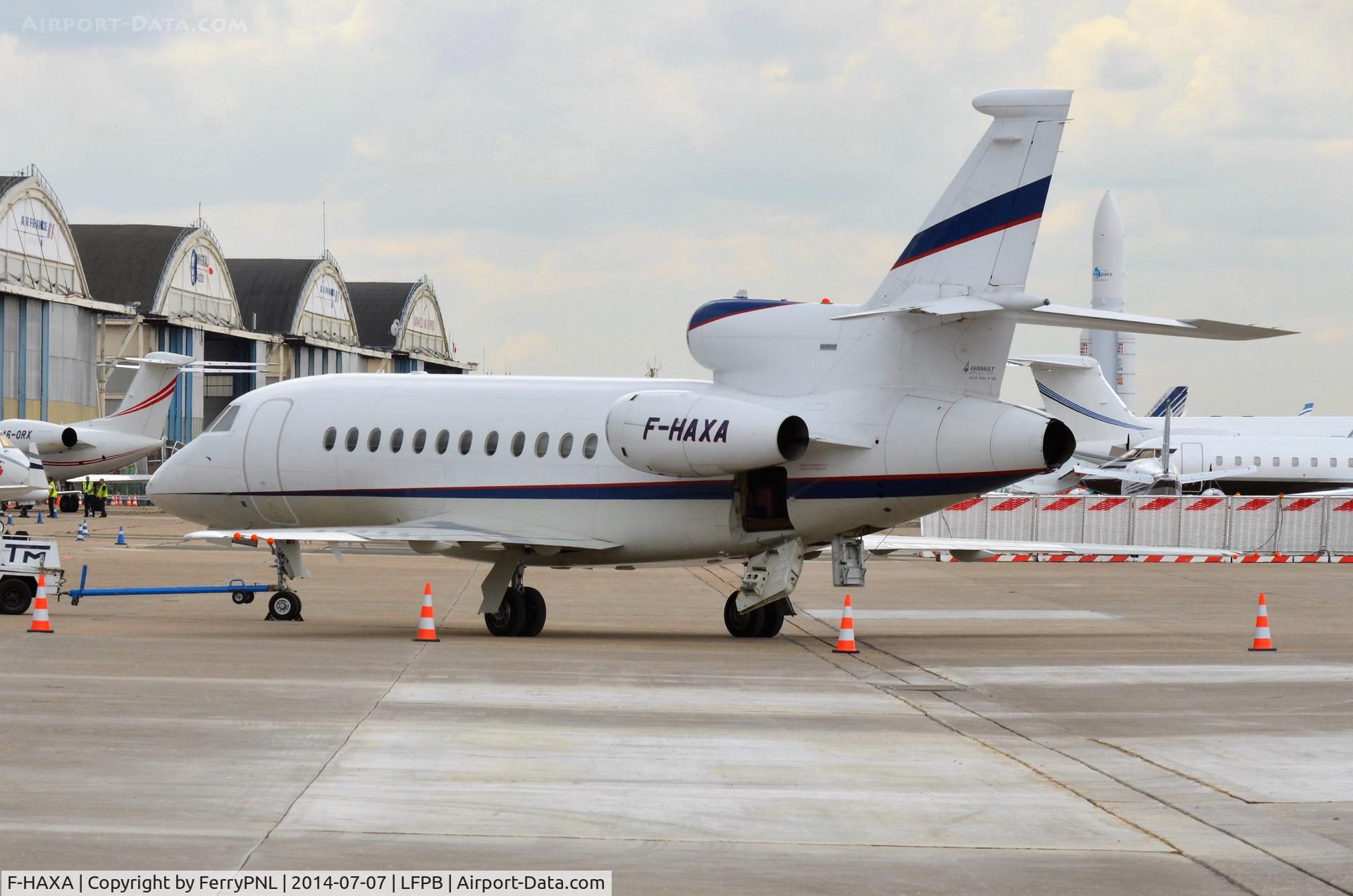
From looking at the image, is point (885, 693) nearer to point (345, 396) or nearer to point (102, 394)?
point (345, 396)

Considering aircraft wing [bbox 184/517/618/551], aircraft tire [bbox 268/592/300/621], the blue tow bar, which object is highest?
aircraft wing [bbox 184/517/618/551]

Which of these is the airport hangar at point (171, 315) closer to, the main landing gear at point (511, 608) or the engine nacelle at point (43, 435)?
the engine nacelle at point (43, 435)

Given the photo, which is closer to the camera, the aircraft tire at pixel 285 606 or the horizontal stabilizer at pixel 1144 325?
the horizontal stabilizer at pixel 1144 325

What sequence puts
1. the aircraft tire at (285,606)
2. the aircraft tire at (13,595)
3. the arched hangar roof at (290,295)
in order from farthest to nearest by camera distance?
the arched hangar roof at (290,295) < the aircraft tire at (285,606) < the aircraft tire at (13,595)

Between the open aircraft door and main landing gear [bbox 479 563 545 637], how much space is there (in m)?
3.59

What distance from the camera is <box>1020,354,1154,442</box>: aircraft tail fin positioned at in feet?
186

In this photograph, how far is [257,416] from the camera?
22.4 m

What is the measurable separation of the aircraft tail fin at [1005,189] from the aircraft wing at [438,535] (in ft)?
17.8

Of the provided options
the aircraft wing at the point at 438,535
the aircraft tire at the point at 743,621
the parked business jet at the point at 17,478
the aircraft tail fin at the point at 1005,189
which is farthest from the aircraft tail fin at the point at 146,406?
the aircraft tail fin at the point at 1005,189

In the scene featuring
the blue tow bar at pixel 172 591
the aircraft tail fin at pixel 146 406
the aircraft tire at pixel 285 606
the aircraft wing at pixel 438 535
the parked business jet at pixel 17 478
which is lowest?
the aircraft tire at pixel 285 606

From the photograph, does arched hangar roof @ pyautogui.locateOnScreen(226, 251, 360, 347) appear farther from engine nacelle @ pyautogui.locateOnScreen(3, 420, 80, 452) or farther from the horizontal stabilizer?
the horizontal stabilizer

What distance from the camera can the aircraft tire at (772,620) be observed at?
2009 centimetres

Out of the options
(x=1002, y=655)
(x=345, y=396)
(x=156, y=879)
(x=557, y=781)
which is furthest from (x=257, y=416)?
(x=156, y=879)

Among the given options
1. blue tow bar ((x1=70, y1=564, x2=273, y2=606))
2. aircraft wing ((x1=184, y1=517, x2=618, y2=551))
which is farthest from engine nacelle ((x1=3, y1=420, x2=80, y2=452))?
aircraft wing ((x1=184, y1=517, x2=618, y2=551))
